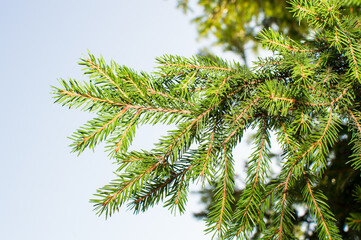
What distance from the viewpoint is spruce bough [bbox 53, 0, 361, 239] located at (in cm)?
77

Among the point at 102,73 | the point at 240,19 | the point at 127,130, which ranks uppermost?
the point at 240,19

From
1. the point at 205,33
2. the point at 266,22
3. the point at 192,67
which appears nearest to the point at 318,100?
the point at 192,67

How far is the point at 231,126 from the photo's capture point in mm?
812

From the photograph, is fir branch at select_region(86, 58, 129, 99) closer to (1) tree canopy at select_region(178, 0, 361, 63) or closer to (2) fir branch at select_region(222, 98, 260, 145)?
(2) fir branch at select_region(222, 98, 260, 145)

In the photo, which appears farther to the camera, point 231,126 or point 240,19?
point 240,19

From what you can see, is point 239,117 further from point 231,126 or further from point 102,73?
point 102,73

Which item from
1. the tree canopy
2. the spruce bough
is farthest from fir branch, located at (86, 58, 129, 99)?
the tree canopy

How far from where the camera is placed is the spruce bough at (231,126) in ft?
2.54

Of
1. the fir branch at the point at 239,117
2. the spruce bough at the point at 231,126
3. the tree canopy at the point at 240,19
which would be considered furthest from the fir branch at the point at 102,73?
the tree canopy at the point at 240,19

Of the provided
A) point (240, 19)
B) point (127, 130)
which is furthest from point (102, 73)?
point (240, 19)

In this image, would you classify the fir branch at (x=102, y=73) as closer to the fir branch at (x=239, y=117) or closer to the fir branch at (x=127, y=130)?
the fir branch at (x=127, y=130)

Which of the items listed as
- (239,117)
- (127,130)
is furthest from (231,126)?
(127,130)

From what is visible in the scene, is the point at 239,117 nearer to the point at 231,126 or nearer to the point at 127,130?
the point at 231,126

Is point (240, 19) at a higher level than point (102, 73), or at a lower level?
higher
